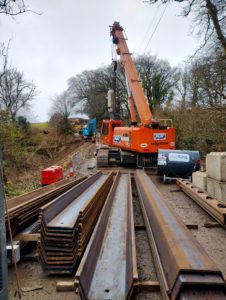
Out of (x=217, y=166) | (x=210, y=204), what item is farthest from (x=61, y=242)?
(x=217, y=166)

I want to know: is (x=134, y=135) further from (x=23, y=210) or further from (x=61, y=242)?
(x=61, y=242)

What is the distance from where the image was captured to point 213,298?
6.09ft

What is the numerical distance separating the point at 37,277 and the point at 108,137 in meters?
10.8

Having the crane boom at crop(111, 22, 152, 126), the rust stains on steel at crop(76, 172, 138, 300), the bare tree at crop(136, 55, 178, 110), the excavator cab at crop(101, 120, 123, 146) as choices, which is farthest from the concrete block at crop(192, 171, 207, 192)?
the bare tree at crop(136, 55, 178, 110)

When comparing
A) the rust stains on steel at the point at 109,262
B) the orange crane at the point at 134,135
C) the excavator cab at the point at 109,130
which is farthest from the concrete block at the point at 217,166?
the excavator cab at the point at 109,130

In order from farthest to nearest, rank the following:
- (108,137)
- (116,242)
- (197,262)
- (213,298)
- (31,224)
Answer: (108,137)
(31,224)
(116,242)
(197,262)
(213,298)

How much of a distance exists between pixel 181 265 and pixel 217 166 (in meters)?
3.83

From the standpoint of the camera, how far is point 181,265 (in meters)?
2.13

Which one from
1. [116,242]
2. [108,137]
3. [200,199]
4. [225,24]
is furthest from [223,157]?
[225,24]

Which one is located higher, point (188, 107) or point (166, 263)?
point (188, 107)

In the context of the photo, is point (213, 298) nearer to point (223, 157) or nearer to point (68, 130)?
point (223, 157)

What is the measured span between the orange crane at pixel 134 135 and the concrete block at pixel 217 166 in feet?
13.6

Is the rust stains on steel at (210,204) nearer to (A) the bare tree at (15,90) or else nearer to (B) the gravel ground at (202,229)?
(B) the gravel ground at (202,229)

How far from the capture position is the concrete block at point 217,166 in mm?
5429
